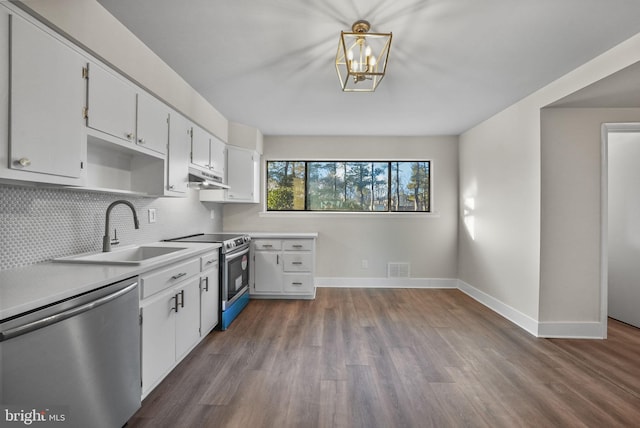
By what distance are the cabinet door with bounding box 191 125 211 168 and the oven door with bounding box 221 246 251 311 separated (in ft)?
3.47

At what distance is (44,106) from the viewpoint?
1.35 m

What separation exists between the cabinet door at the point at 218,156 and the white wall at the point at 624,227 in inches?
178

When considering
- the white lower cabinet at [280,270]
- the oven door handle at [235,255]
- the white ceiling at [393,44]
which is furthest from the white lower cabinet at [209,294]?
the white ceiling at [393,44]

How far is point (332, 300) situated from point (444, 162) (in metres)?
2.77

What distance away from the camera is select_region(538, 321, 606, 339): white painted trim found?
2703 mm

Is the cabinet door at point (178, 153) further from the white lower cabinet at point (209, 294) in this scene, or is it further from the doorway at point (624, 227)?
the doorway at point (624, 227)

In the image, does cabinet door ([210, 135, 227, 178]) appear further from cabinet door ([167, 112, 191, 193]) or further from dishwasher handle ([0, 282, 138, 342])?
dishwasher handle ([0, 282, 138, 342])

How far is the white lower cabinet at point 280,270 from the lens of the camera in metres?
3.80

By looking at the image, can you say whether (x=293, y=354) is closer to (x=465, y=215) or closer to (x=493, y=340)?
(x=493, y=340)

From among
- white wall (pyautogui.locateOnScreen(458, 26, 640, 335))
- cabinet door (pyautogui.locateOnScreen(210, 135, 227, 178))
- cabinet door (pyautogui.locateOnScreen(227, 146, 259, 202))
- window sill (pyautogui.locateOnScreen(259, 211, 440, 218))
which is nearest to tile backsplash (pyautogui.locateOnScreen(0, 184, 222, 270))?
cabinet door (pyautogui.locateOnScreen(210, 135, 227, 178))

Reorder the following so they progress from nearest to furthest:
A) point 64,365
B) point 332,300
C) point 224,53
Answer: point 64,365 < point 224,53 < point 332,300

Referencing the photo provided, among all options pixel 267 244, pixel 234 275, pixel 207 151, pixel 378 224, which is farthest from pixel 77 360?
pixel 378 224

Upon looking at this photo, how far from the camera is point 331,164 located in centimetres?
459

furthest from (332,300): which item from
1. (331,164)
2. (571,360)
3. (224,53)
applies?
(224,53)
